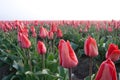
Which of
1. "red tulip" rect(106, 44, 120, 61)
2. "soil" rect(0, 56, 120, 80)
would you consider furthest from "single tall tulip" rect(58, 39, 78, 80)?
"soil" rect(0, 56, 120, 80)

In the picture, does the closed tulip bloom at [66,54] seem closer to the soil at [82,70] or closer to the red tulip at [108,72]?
the red tulip at [108,72]

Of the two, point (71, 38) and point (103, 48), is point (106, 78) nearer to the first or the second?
point (103, 48)

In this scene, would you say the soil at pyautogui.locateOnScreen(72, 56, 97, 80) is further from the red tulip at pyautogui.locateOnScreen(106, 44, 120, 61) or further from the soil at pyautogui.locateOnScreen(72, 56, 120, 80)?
the red tulip at pyautogui.locateOnScreen(106, 44, 120, 61)

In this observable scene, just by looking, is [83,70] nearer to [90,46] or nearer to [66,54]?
[90,46]

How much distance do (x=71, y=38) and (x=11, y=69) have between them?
14.3ft

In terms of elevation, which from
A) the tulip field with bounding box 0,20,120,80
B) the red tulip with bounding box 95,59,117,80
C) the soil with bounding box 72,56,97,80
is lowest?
the soil with bounding box 72,56,97,80

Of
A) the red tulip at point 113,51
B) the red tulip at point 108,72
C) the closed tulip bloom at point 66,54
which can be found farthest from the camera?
the red tulip at point 113,51

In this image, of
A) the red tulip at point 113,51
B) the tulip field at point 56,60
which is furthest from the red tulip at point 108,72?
the red tulip at point 113,51

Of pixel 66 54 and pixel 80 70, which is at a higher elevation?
pixel 66 54

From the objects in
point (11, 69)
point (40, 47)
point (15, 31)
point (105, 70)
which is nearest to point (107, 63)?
point (105, 70)

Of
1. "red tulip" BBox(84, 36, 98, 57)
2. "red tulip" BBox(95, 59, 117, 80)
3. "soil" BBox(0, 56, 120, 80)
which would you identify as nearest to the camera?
"red tulip" BBox(95, 59, 117, 80)

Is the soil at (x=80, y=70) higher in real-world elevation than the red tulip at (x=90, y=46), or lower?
lower

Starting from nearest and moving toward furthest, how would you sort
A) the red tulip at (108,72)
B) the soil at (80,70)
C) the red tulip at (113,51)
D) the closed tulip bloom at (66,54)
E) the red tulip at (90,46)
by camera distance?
the red tulip at (108,72)
the closed tulip bloom at (66,54)
the red tulip at (113,51)
the red tulip at (90,46)
the soil at (80,70)

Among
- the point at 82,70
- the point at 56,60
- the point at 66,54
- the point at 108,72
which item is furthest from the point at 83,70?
the point at 108,72
